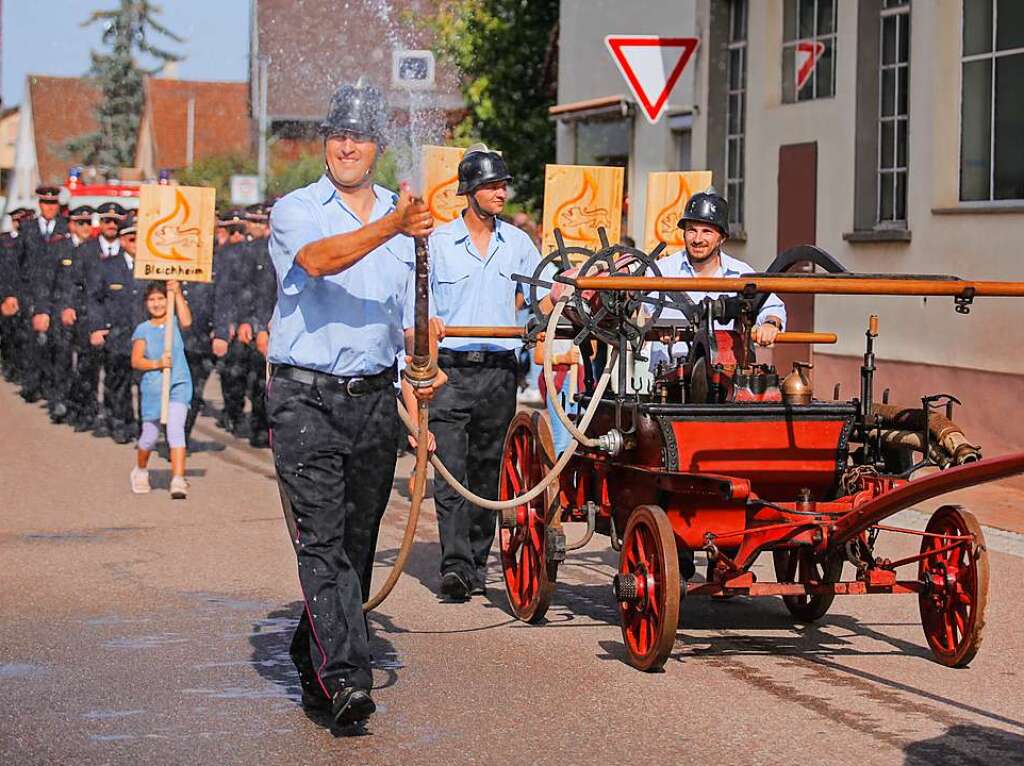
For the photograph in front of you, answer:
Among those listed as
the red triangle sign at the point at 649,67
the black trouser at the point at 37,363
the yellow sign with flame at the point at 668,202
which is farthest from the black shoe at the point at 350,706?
the black trouser at the point at 37,363

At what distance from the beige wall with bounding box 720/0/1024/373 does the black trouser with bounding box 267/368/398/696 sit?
28.4ft

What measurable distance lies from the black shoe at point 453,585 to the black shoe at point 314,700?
7.91ft

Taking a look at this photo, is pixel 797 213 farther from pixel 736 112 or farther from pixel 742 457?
pixel 742 457

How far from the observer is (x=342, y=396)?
271 inches

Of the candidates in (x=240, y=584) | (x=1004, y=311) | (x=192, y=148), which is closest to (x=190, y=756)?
(x=240, y=584)

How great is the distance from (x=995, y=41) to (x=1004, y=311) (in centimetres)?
219

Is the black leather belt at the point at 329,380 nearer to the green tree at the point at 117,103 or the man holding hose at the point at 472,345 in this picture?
the man holding hose at the point at 472,345

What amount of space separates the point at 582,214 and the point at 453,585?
517 centimetres

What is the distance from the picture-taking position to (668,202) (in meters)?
13.9

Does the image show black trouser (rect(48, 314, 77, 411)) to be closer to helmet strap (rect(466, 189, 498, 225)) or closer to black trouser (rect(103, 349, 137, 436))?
black trouser (rect(103, 349, 137, 436))

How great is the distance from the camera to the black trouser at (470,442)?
9.64 m

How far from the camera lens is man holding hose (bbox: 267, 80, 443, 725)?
6777 mm

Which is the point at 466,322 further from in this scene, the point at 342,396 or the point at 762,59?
the point at 762,59

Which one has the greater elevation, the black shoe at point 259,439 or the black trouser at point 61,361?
the black trouser at point 61,361
